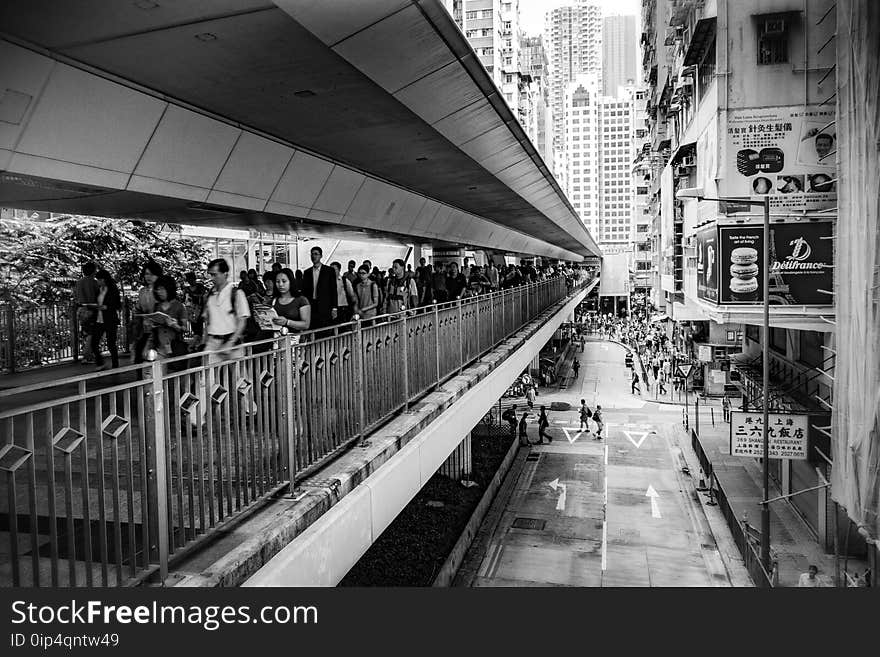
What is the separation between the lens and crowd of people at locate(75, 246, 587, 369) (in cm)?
596

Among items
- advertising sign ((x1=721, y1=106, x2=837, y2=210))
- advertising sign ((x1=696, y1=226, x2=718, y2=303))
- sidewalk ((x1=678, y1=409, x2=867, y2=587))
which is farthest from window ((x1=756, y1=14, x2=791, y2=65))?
sidewalk ((x1=678, y1=409, x2=867, y2=587))

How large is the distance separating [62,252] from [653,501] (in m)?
17.7

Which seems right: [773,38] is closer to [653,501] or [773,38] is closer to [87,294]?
[653,501]

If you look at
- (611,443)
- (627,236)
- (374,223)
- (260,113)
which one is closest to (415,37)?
(260,113)

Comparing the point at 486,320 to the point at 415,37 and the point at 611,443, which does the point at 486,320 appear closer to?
the point at 415,37

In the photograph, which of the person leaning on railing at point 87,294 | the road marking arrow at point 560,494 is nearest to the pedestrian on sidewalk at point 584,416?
the road marking arrow at point 560,494

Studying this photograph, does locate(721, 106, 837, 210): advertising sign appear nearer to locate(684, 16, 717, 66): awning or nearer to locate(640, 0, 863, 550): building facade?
locate(640, 0, 863, 550): building facade

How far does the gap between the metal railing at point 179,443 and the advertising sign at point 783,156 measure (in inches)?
325

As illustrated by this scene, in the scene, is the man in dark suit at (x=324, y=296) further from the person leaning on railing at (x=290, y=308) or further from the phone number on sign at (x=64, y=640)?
the phone number on sign at (x=64, y=640)

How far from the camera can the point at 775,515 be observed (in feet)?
59.3

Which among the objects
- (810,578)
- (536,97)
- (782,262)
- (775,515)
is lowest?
(775,515)

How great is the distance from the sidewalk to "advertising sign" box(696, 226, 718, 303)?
5.99 m

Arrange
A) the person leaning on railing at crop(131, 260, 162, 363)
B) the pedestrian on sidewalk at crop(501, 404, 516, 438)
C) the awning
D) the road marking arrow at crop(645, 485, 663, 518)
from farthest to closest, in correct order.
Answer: the pedestrian on sidewalk at crop(501, 404, 516, 438) → the road marking arrow at crop(645, 485, 663, 518) → the awning → the person leaning on railing at crop(131, 260, 162, 363)

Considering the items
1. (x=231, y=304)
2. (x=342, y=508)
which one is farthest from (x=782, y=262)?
(x=342, y=508)
